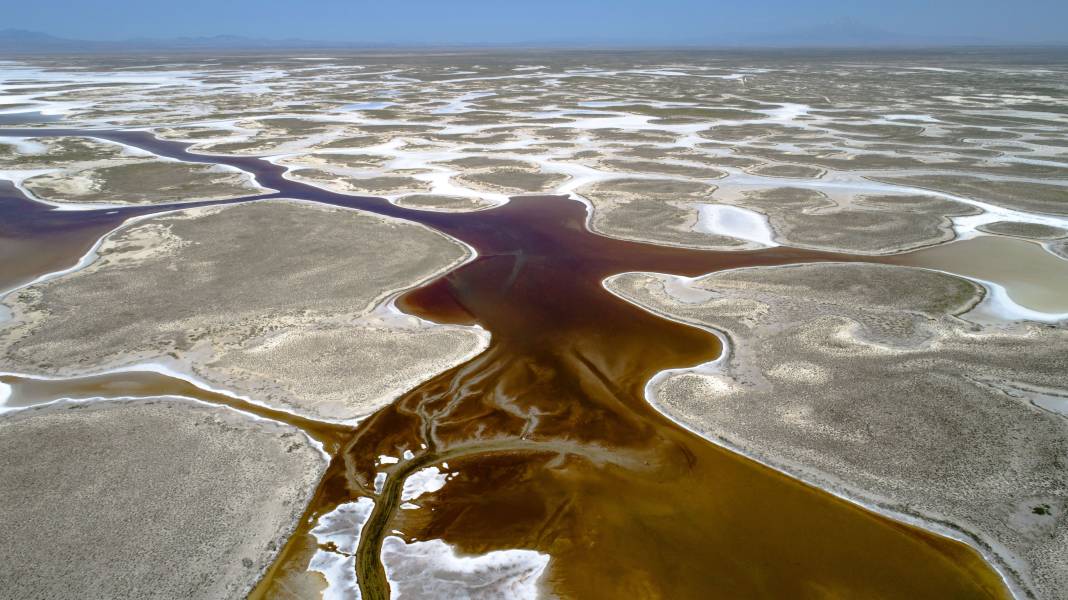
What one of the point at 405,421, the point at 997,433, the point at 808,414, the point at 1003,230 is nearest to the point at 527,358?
the point at 405,421

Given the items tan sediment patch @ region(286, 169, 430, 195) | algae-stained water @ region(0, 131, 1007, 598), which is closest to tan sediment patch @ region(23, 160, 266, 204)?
tan sediment patch @ region(286, 169, 430, 195)

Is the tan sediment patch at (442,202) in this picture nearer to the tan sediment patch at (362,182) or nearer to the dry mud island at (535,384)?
the dry mud island at (535,384)

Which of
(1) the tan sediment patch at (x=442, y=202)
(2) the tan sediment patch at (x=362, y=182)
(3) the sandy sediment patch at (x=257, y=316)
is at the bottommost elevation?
(3) the sandy sediment patch at (x=257, y=316)

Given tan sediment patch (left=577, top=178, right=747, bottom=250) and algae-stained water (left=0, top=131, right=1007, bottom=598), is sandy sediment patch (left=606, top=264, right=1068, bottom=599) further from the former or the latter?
tan sediment patch (left=577, top=178, right=747, bottom=250)

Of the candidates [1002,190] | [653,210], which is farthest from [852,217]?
[1002,190]

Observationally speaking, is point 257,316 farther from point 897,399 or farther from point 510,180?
point 510,180

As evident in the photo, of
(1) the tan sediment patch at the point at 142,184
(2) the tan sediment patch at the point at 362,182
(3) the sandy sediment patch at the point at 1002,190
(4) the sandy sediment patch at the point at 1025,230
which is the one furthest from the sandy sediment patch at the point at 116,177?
(3) the sandy sediment patch at the point at 1002,190

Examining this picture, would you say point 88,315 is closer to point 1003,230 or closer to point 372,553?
point 372,553
